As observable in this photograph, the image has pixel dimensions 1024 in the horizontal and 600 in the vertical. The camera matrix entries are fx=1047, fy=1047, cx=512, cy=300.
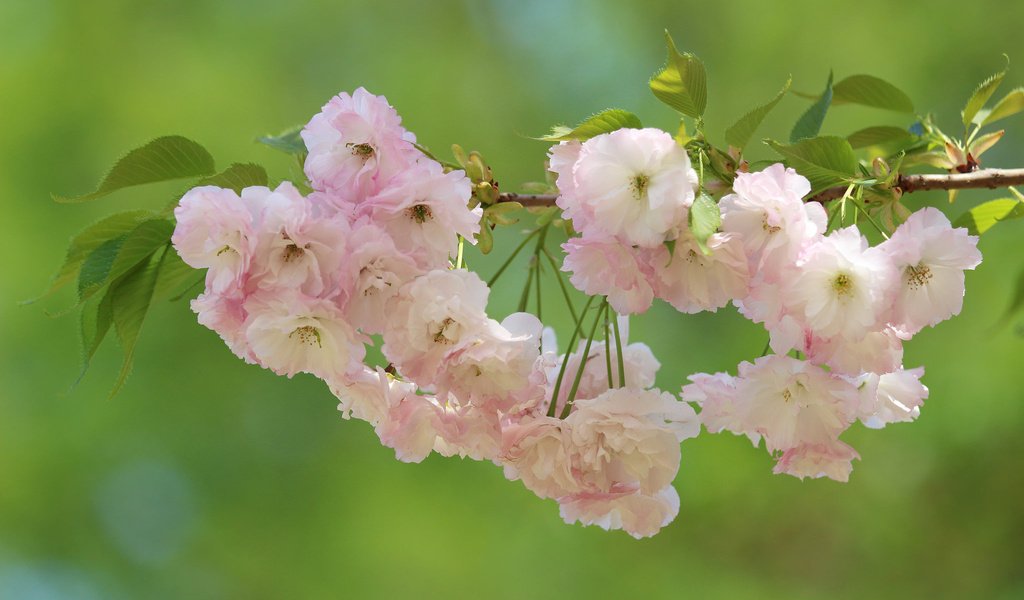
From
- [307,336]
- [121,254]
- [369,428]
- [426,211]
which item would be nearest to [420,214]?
[426,211]

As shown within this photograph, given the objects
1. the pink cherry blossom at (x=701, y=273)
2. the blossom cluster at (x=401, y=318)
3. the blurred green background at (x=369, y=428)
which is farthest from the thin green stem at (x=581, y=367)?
the blurred green background at (x=369, y=428)

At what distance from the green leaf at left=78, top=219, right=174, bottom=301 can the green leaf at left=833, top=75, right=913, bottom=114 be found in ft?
2.14

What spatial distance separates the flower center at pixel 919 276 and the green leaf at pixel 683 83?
0.61 ft

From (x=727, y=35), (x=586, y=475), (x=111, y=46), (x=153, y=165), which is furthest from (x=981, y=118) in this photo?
(x=111, y=46)

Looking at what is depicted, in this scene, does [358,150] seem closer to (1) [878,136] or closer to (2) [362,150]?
(2) [362,150]

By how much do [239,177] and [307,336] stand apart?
0.41 feet

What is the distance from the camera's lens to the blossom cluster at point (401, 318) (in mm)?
688

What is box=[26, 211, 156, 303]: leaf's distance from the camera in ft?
2.56

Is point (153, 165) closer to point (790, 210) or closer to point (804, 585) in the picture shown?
point (790, 210)

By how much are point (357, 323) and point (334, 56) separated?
4312mm

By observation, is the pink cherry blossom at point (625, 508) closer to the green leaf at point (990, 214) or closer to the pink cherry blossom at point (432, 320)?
the pink cherry blossom at point (432, 320)

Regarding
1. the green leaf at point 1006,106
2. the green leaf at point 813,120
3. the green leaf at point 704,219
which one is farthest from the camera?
the green leaf at point 1006,106

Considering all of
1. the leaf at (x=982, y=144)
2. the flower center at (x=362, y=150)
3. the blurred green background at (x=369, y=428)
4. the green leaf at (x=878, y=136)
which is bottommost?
the flower center at (x=362, y=150)

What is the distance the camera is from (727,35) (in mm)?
5031
